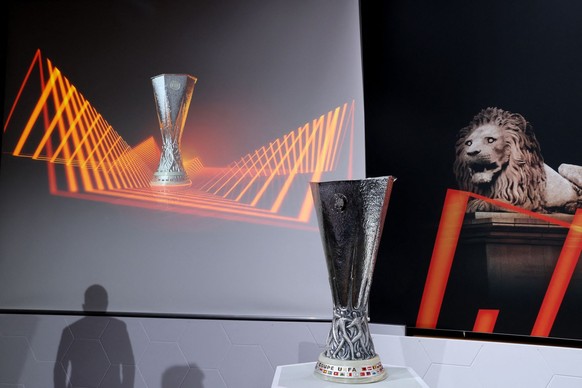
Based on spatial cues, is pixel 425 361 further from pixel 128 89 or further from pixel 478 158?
pixel 128 89

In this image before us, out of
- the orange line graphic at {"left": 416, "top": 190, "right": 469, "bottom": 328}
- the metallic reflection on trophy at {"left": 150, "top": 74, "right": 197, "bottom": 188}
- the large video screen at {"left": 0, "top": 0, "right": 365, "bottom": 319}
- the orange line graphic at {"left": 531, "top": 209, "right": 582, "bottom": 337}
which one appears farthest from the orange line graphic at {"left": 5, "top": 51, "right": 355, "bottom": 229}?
the orange line graphic at {"left": 531, "top": 209, "right": 582, "bottom": 337}

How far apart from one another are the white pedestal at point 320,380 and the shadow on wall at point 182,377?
973 millimetres

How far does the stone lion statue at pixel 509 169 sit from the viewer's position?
1.72 meters

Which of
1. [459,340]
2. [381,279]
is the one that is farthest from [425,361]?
[381,279]

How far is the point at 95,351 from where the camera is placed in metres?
2.32

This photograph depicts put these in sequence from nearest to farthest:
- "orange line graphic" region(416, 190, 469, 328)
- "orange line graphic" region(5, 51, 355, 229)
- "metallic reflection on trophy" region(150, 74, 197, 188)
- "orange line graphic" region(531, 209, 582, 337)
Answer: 1. "orange line graphic" region(531, 209, 582, 337)
2. "orange line graphic" region(416, 190, 469, 328)
3. "metallic reflection on trophy" region(150, 74, 197, 188)
4. "orange line graphic" region(5, 51, 355, 229)

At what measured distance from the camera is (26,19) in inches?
103

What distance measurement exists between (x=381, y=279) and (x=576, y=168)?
0.78m

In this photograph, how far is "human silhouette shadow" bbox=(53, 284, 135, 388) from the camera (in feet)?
7.49

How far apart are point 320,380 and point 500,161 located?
42.5 inches

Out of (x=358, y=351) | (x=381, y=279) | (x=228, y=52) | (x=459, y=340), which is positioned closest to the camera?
(x=358, y=351)

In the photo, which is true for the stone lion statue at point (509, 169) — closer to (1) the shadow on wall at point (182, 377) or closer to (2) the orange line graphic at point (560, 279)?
(2) the orange line graphic at point (560, 279)

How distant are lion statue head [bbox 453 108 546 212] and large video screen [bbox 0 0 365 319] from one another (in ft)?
1.47

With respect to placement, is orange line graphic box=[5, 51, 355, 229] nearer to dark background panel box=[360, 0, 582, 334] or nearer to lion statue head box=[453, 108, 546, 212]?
dark background panel box=[360, 0, 582, 334]
